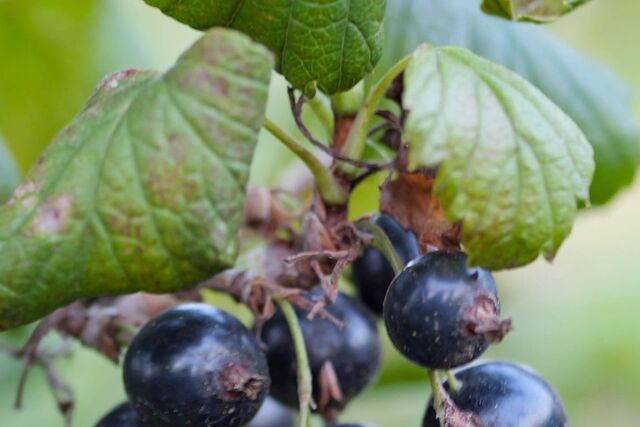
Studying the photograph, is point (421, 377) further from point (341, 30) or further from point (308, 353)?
point (341, 30)

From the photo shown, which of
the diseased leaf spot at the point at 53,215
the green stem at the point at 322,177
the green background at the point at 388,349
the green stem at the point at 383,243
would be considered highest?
the diseased leaf spot at the point at 53,215

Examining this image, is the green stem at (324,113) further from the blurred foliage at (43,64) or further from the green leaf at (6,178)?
the blurred foliage at (43,64)

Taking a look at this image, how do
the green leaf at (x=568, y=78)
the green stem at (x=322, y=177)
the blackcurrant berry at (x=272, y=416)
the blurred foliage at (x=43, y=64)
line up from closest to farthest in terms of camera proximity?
the green stem at (x=322, y=177)
the blackcurrant berry at (x=272, y=416)
the green leaf at (x=568, y=78)
the blurred foliage at (x=43, y=64)

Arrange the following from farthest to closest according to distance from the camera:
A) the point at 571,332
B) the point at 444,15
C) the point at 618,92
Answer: the point at 571,332, the point at 618,92, the point at 444,15

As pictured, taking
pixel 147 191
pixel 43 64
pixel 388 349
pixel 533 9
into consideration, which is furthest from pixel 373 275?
pixel 43 64

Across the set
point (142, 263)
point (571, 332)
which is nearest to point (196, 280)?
point (142, 263)

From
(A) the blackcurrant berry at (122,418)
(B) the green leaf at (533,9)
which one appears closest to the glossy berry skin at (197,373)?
(A) the blackcurrant berry at (122,418)

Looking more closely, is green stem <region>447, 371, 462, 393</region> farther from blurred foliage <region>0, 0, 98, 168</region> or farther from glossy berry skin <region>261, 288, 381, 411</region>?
blurred foliage <region>0, 0, 98, 168</region>
